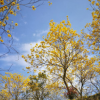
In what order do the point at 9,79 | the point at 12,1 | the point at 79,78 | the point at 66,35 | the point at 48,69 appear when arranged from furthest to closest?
the point at 9,79, the point at 79,78, the point at 48,69, the point at 66,35, the point at 12,1

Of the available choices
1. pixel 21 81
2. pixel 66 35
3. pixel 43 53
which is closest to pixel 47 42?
pixel 43 53

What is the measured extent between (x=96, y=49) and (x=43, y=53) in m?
4.27

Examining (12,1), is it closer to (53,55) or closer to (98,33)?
(98,33)

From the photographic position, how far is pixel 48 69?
8234 millimetres

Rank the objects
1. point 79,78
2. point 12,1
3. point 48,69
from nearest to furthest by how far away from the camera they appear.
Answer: point 12,1, point 48,69, point 79,78

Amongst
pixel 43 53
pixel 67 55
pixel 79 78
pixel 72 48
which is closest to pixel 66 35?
pixel 72 48

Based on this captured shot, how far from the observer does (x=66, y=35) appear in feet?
24.1

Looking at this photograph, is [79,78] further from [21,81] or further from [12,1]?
[12,1]

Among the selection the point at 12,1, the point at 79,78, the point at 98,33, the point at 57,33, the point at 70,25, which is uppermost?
the point at 70,25

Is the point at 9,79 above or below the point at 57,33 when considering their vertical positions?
below

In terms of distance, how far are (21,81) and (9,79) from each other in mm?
1771

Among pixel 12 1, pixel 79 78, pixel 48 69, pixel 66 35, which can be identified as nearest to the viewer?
pixel 12 1

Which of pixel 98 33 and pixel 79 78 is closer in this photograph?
pixel 98 33

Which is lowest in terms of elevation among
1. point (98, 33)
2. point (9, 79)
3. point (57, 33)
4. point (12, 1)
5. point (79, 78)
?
point (79, 78)
